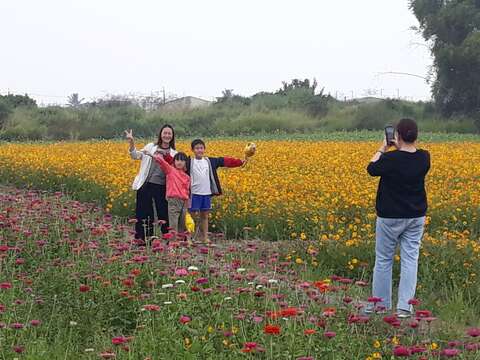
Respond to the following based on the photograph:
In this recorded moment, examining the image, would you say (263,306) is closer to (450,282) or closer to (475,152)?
(450,282)

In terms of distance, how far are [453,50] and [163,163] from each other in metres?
32.2

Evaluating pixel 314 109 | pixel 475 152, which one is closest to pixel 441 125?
pixel 314 109

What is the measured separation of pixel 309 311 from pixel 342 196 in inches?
197

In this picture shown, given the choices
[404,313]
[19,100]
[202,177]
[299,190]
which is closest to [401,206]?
[404,313]

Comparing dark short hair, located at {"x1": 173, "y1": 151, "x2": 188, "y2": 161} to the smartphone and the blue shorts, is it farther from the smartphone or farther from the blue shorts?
the smartphone

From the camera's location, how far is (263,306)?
498cm

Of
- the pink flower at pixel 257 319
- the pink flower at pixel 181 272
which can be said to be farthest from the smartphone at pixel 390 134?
the pink flower at pixel 257 319

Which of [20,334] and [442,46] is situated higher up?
[442,46]

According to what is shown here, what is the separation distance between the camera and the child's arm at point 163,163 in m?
7.98

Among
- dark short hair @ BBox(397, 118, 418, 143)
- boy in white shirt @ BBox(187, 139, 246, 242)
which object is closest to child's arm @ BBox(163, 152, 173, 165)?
boy in white shirt @ BBox(187, 139, 246, 242)

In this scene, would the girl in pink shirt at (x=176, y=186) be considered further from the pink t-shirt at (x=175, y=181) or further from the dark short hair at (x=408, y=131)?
the dark short hair at (x=408, y=131)

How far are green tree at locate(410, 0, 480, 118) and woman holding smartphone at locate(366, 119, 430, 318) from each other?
107 feet

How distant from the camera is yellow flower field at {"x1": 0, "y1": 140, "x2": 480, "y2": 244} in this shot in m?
8.85

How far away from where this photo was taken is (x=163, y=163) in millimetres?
8008
